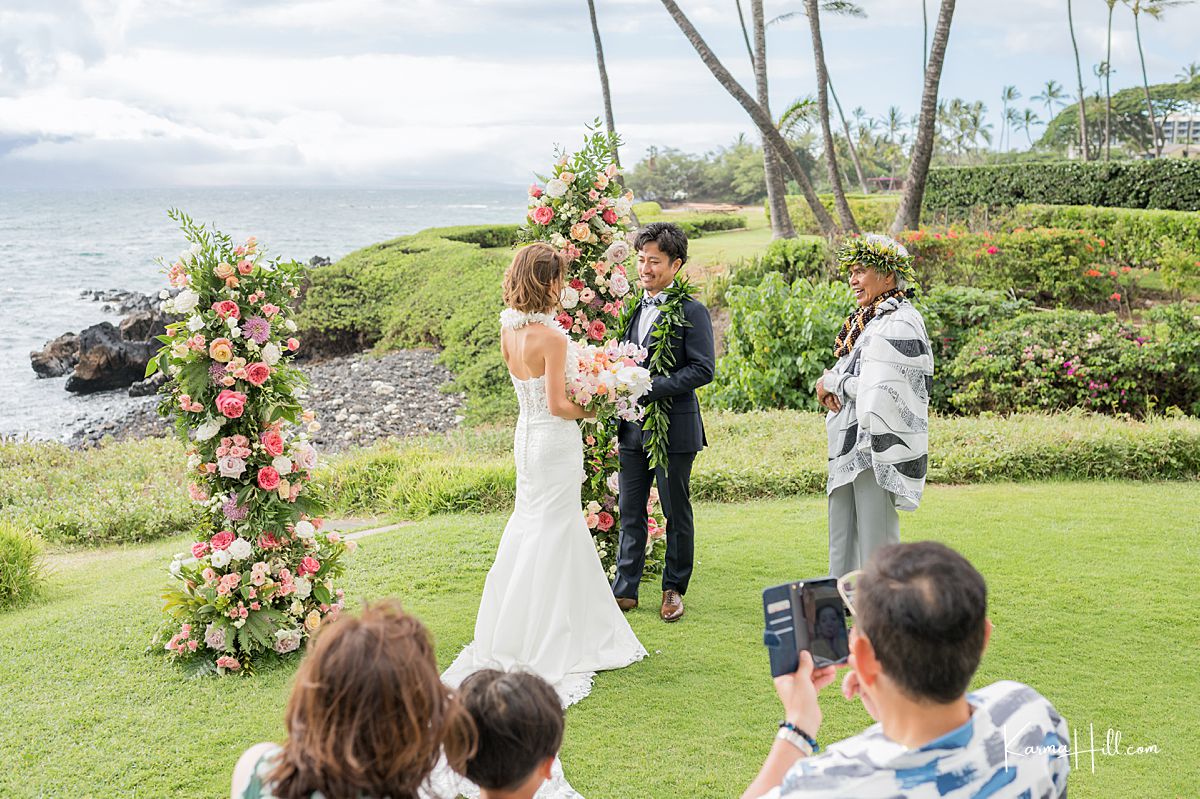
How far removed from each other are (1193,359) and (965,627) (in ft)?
35.6

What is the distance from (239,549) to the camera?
4992 mm

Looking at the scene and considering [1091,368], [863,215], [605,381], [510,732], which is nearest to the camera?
[510,732]

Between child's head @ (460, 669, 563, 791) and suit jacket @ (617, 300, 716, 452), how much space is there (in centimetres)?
327

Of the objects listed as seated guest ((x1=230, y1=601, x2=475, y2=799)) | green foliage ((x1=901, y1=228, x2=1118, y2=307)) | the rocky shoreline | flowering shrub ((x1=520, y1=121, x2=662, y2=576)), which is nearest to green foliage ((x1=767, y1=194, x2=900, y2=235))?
green foliage ((x1=901, y1=228, x2=1118, y2=307))

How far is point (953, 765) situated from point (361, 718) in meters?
1.07

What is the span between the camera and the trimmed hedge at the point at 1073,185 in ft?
70.4

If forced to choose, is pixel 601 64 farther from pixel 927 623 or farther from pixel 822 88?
pixel 927 623

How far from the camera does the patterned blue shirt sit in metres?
1.72

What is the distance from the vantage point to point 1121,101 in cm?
6009

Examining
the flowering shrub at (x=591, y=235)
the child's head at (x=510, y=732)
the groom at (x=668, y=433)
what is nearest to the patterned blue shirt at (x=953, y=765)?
the child's head at (x=510, y=732)

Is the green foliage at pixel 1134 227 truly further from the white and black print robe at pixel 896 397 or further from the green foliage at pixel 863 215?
the white and black print robe at pixel 896 397

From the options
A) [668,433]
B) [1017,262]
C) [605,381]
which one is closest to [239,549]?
[605,381]

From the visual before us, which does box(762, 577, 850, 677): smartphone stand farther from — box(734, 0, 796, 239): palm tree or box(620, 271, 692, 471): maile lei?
box(734, 0, 796, 239): palm tree

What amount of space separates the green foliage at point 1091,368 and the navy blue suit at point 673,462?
684cm
